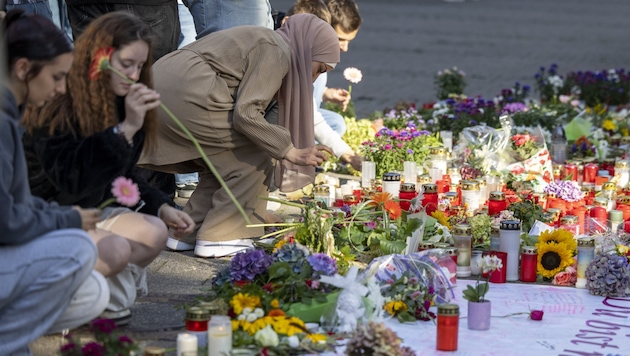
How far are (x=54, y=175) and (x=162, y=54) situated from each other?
194cm

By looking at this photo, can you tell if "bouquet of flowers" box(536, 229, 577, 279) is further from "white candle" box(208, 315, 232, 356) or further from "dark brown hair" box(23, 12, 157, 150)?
"dark brown hair" box(23, 12, 157, 150)

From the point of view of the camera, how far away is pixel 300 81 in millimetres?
4906

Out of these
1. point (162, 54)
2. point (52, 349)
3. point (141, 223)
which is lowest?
point (52, 349)

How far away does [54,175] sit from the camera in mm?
3369

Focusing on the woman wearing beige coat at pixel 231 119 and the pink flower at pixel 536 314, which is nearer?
the pink flower at pixel 536 314

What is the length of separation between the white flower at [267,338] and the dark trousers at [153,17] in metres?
2.17

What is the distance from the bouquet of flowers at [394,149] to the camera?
605 cm

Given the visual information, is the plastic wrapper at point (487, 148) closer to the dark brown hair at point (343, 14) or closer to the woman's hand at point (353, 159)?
the woman's hand at point (353, 159)

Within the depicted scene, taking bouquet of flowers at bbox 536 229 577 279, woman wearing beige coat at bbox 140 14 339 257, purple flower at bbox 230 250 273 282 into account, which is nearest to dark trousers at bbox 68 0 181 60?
woman wearing beige coat at bbox 140 14 339 257

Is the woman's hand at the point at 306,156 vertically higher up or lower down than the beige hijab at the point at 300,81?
lower down

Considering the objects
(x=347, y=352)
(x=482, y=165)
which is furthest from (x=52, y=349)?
(x=482, y=165)

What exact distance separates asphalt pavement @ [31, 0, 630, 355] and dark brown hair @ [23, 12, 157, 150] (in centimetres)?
66

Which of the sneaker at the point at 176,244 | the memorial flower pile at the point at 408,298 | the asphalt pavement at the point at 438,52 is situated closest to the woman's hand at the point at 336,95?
the asphalt pavement at the point at 438,52

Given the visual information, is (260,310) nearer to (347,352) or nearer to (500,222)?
(347,352)
